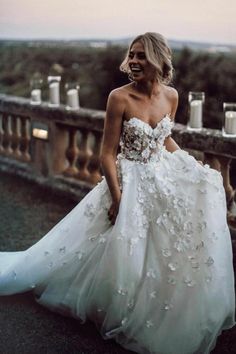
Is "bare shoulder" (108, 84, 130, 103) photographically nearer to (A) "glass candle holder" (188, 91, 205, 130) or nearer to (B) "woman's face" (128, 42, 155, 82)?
(B) "woman's face" (128, 42, 155, 82)

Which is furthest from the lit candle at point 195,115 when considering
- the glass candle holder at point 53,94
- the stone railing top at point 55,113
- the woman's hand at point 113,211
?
the glass candle holder at point 53,94

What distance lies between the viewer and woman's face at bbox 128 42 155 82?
2.21 metres

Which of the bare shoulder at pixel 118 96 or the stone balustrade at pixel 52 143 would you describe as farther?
the stone balustrade at pixel 52 143

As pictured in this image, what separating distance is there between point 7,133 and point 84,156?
1.18m

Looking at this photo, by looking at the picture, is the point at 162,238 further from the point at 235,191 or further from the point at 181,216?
the point at 235,191

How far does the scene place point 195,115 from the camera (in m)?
3.40

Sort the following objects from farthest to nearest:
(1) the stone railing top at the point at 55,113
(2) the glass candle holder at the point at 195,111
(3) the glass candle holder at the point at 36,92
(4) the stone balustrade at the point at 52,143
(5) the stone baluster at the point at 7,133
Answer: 1. (5) the stone baluster at the point at 7,133
2. (3) the glass candle holder at the point at 36,92
3. (4) the stone balustrade at the point at 52,143
4. (1) the stone railing top at the point at 55,113
5. (2) the glass candle holder at the point at 195,111

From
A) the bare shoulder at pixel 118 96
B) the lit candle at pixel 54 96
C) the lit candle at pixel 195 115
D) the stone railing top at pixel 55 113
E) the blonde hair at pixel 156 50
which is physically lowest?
the stone railing top at pixel 55 113

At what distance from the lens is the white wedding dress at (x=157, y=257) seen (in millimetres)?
2229

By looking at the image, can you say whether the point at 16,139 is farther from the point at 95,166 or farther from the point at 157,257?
the point at 157,257

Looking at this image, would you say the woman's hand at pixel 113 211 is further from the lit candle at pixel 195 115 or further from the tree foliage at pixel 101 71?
the tree foliage at pixel 101 71

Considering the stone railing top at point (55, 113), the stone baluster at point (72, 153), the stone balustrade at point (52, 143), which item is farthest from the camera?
the stone baluster at point (72, 153)

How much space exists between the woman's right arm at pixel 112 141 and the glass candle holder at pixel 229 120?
104 centimetres

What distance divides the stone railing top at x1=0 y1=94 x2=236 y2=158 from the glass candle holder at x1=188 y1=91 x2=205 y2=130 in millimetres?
52
